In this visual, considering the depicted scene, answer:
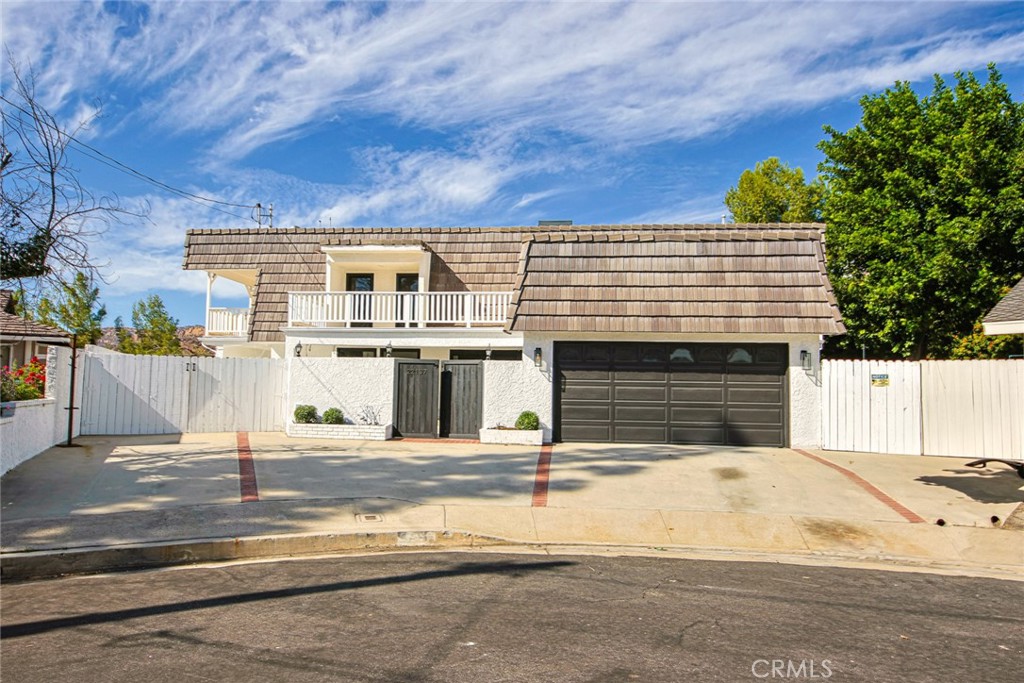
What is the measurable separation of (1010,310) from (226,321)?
22.1 m

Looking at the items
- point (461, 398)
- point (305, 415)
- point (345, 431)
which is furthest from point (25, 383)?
point (461, 398)

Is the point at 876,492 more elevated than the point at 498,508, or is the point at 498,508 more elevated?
the point at 876,492

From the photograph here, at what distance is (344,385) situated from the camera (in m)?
16.0

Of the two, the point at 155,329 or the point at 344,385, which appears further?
the point at 155,329

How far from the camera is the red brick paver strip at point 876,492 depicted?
8.92 m

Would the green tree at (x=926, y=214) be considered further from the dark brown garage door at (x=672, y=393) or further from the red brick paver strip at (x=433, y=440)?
the red brick paver strip at (x=433, y=440)

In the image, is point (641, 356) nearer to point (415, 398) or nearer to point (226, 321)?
point (415, 398)

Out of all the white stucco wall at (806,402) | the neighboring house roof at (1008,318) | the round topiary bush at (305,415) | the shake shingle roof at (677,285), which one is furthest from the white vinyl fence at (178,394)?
the neighboring house roof at (1008,318)

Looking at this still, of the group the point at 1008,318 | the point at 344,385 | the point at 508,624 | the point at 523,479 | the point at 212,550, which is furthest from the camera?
the point at 344,385

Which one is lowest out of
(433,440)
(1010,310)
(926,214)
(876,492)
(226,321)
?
(876,492)

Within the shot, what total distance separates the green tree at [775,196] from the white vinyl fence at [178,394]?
23.4m

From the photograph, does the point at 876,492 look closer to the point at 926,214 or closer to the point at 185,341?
the point at 926,214

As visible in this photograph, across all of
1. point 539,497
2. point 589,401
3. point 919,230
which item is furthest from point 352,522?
point 919,230

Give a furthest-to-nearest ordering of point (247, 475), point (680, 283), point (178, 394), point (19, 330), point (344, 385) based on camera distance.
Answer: point (178, 394) < point (344, 385) < point (680, 283) < point (19, 330) < point (247, 475)
